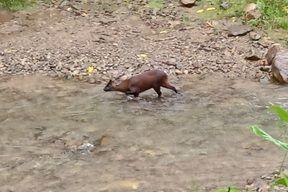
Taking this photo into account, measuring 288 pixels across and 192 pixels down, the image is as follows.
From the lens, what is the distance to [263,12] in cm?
870

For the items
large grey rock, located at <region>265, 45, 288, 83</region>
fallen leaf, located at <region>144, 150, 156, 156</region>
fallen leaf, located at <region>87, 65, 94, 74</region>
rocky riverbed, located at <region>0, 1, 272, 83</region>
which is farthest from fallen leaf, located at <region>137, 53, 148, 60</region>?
fallen leaf, located at <region>144, 150, 156, 156</region>

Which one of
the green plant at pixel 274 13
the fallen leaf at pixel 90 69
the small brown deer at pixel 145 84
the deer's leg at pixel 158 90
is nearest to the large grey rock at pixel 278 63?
the green plant at pixel 274 13

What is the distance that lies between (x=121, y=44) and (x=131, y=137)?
3.10 m

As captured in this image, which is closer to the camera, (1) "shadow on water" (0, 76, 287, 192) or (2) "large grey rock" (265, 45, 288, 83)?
(1) "shadow on water" (0, 76, 287, 192)

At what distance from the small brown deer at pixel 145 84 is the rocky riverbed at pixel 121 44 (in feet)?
2.08

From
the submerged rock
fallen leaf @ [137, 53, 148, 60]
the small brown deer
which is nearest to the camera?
the small brown deer

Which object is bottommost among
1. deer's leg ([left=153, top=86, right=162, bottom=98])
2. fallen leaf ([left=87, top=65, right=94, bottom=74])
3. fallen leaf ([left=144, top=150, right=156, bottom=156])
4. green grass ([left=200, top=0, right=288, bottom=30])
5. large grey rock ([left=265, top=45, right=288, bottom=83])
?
fallen leaf ([left=87, top=65, right=94, bottom=74])

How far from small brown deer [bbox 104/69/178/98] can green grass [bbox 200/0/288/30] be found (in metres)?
2.40

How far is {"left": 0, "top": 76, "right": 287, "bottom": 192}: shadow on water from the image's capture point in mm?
4574

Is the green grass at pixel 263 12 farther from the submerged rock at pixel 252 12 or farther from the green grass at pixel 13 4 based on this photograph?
the green grass at pixel 13 4

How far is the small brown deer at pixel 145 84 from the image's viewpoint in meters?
6.80

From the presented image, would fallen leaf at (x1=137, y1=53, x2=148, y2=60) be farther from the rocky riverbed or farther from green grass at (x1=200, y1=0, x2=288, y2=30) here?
green grass at (x1=200, y1=0, x2=288, y2=30)

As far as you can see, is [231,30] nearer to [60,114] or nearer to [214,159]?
[60,114]

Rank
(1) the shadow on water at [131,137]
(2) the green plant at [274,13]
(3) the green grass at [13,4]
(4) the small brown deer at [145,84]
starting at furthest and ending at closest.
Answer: (3) the green grass at [13,4]
(2) the green plant at [274,13]
(4) the small brown deer at [145,84]
(1) the shadow on water at [131,137]
